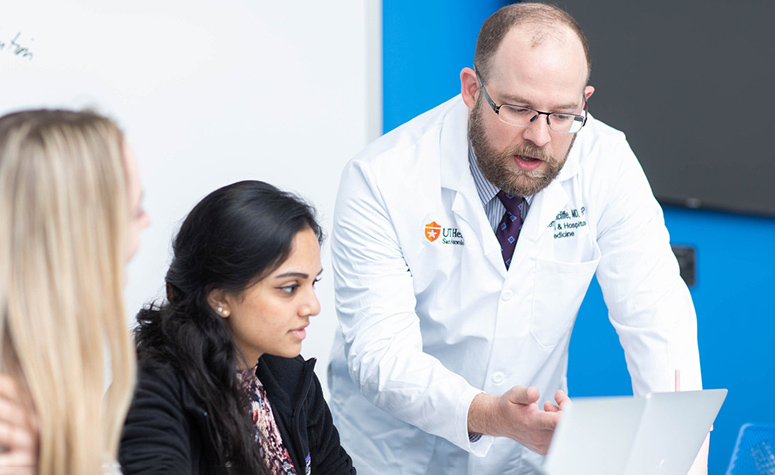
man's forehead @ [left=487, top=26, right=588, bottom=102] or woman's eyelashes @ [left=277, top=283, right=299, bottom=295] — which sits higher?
man's forehead @ [left=487, top=26, right=588, bottom=102]

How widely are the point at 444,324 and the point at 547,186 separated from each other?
34 cm

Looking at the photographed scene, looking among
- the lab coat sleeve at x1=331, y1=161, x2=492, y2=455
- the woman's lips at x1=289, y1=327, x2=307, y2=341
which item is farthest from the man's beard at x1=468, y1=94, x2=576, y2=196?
the woman's lips at x1=289, y1=327, x2=307, y2=341

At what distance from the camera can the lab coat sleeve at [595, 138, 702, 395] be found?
1.56 metres

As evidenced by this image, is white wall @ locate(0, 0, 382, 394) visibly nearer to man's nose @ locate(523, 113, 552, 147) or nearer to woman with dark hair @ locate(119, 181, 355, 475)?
woman with dark hair @ locate(119, 181, 355, 475)

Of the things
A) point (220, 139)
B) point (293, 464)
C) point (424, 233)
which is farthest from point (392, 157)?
point (293, 464)

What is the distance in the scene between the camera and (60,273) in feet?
2.70

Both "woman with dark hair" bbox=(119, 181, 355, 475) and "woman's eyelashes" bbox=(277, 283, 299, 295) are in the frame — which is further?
"woman's eyelashes" bbox=(277, 283, 299, 295)

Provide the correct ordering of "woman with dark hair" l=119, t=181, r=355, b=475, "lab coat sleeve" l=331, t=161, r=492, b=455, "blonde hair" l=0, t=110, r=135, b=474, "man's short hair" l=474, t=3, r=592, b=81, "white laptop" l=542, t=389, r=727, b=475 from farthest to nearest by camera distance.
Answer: "man's short hair" l=474, t=3, r=592, b=81
"lab coat sleeve" l=331, t=161, r=492, b=455
"woman with dark hair" l=119, t=181, r=355, b=475
"white laptop" l=542, t=389, r=727, b=475
"blonde hair" l=0, t=110, r=135, b=474

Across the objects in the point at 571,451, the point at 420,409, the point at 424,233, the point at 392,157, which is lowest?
the point at 420,409

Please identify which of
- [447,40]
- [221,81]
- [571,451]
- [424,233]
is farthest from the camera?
[447,40]

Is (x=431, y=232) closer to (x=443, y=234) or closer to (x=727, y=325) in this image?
(x=443, y=234)

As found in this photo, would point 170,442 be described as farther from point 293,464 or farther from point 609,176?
point 609,176

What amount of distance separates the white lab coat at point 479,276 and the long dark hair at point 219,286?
0.67 feet

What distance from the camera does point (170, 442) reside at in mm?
1155
